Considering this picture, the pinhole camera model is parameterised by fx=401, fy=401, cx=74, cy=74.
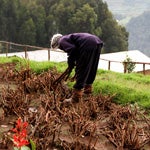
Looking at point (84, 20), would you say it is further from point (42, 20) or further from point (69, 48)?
point (69, 48)

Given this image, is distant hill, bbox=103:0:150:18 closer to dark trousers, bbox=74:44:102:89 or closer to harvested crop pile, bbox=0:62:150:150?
dark trousers, bbox=74:44:102:89

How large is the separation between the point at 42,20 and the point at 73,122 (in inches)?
1595

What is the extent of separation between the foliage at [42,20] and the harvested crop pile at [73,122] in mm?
37814

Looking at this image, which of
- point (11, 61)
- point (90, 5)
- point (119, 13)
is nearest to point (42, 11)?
point (90, 5)

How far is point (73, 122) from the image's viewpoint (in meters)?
4.88

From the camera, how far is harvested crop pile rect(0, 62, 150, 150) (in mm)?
4473

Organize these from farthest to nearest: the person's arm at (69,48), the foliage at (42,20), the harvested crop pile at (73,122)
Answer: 1. the foliage at (42,20)
2. the person's arm at (69,48)
3. the harvested crop pile at (73,122)

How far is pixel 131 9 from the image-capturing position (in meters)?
186

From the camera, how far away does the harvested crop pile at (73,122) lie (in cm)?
447

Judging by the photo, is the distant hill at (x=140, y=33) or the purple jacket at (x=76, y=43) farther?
the distant hill at (x=140, y=33)

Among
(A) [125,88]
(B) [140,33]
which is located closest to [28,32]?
(A) [125,88]

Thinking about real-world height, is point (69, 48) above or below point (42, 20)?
below

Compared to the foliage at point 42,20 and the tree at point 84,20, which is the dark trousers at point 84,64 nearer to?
the foliage at point 42,20

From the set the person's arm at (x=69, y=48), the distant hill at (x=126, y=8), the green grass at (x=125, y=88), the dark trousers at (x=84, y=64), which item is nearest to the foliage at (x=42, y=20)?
the green grass at (x=125, y=88)
